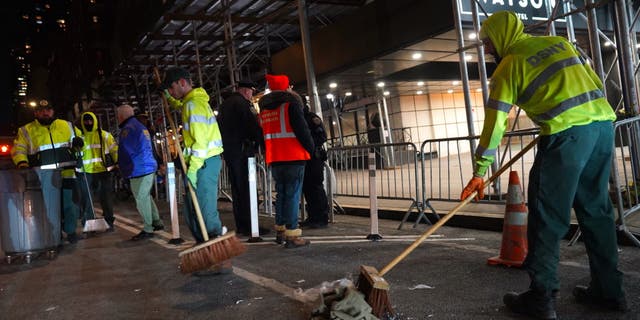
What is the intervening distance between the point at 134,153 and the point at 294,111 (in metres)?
2.91

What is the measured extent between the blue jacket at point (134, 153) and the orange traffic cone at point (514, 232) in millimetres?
5002

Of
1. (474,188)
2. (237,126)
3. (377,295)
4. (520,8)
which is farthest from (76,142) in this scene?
(520,8)

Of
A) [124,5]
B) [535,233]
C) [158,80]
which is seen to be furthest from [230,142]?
[124,5]

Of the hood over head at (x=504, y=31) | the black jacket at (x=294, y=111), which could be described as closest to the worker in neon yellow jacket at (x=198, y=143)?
the black jacket at (x=294, y=111)

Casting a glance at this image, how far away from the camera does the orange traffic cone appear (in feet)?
13.6

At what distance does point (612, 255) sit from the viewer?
2992 mm

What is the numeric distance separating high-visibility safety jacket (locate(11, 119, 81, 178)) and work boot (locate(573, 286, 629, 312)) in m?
6.54

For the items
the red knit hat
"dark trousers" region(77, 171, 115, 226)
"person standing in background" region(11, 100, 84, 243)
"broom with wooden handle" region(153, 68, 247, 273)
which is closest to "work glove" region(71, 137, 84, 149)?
"person standing in background" region(11, 100, 84, 243)

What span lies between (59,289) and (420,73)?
11.9 m

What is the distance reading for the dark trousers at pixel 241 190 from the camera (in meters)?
6.55

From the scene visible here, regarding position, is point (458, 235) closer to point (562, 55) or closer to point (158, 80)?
point (562, 55)

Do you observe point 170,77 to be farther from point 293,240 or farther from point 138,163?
point 138,163

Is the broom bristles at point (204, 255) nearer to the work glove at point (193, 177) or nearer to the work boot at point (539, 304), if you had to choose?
the work glove at point (193, 177)

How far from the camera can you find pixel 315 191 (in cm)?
695
